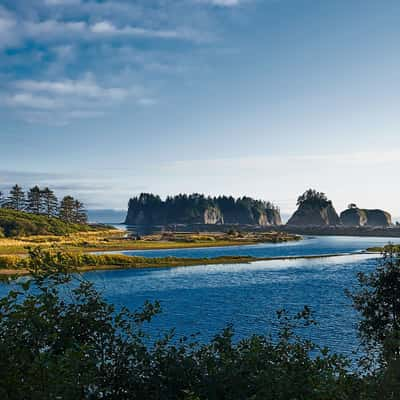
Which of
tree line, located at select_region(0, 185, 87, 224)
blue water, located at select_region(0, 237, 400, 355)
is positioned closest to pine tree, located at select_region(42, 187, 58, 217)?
tree line, located at select_region(0, 185, 87, 224)

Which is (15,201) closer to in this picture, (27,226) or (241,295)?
(27,226)

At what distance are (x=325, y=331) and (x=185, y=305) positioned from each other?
1572 cm

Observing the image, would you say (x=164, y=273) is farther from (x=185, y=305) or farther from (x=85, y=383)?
(x=85, y=383)

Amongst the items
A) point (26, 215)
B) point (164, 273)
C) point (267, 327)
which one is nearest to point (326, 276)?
point (164, 273)

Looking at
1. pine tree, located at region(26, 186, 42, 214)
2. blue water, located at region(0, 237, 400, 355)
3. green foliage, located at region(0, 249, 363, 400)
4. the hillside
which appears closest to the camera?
green foliage, located at region(0, 249, 363, 400)

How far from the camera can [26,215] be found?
498ft

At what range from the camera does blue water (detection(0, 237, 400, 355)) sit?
32.9 meters

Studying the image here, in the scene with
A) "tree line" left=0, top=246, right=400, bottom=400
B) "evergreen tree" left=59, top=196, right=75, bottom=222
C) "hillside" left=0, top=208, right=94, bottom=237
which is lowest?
"tree line" left=0, top=246, right=400, bottom=400

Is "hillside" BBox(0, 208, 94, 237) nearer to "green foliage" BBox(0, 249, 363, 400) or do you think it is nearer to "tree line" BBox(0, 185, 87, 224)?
"tree line" BBox(0, 185, 87, 224)

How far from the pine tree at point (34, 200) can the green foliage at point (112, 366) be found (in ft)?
593

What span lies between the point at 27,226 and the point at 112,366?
13425 centimetres

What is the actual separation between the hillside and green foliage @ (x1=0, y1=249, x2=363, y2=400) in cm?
12481

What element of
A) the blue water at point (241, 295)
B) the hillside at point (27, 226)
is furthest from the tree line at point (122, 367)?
the hillside at point (27, 226)

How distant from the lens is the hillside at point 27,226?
131 meters
